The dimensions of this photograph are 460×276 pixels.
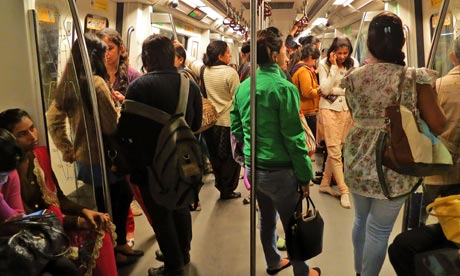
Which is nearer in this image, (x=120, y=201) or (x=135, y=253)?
(x=120, y=201)

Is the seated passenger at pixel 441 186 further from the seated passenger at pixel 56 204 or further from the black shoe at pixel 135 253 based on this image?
the black shoe at pixel 135 253

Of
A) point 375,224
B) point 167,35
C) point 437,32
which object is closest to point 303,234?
point 375,224

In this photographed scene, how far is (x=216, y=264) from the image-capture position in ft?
8.29

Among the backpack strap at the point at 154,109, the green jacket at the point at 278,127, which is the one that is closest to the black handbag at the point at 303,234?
the green jacket at the point at 278,127

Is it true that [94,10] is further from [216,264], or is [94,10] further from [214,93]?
[216,264]

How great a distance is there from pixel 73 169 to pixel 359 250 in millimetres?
1650

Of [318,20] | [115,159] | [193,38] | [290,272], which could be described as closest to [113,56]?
[115,159]

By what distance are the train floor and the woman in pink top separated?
3.67ft

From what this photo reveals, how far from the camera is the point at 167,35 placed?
126 inches

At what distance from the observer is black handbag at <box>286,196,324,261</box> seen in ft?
6.01

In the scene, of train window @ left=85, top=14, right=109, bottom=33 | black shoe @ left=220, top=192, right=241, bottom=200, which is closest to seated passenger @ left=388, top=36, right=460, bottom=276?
black shoe @ left=220, top=192, right=241, bottom=200

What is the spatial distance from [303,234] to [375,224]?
344mm

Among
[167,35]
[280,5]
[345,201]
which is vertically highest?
[280,5]

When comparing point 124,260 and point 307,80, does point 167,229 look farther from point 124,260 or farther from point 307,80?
point 307,80
